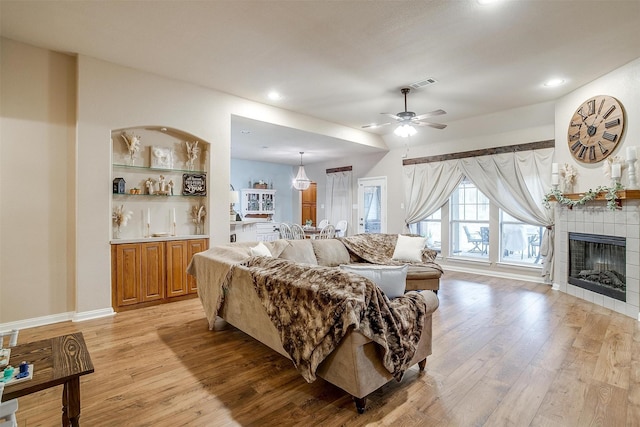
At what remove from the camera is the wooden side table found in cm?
128

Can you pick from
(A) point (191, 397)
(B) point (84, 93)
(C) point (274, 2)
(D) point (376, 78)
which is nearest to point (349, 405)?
(A) point (191, 397)

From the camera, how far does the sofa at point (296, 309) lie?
6.09 feet

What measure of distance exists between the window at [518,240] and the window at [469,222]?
0.30 metres

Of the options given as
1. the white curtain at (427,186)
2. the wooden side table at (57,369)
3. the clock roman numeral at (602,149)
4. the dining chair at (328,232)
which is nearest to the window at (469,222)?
the white curtain at (427,186)

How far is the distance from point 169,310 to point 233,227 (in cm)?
218

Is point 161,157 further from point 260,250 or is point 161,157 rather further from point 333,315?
point 333,315

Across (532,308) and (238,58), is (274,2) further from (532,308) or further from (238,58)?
(532,308)

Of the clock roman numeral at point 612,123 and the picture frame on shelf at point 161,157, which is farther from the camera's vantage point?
the picture frame on shelf at point 161,157

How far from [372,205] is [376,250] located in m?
3.30

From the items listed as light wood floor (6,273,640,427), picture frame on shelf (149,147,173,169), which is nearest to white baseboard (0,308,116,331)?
light wood floor (6,273,640,427)

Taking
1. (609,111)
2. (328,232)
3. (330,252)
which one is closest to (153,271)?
(330,252)

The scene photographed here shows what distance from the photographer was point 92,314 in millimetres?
3617

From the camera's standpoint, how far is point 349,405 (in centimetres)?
200

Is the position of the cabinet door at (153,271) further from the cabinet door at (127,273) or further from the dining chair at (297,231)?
the dining chair at (297,231)
